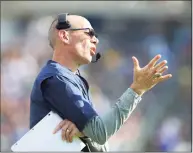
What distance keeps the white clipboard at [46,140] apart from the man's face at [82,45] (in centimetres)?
32

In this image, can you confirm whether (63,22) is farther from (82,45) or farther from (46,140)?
(46,140)

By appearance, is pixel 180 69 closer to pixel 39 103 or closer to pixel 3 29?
pixel 3 29

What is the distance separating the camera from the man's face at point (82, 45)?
2.80 meters

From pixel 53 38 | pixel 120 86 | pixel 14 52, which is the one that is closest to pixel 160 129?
pixel 120 86

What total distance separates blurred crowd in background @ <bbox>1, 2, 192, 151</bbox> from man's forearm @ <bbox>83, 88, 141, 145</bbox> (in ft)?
16.2

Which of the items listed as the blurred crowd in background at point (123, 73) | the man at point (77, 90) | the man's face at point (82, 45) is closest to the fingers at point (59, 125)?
the man at point (77, 90)

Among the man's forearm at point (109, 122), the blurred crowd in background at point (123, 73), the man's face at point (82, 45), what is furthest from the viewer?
the blurred crowd in background at point (123, 73)

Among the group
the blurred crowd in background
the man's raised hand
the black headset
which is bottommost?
the blurred crowd in background

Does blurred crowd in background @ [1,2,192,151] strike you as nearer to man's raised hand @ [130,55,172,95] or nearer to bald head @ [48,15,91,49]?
bald head @ [48,15,91,49]

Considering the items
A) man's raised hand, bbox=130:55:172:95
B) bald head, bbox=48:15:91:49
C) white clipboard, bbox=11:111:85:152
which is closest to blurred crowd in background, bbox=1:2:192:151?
bald head, bbox=48:15:91:49

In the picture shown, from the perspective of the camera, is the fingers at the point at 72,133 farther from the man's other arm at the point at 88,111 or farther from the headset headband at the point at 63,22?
the headset headband at the point at 63,22

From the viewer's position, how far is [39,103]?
2721mm

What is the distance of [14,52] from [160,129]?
2.27m

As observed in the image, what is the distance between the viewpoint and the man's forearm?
101 inches
